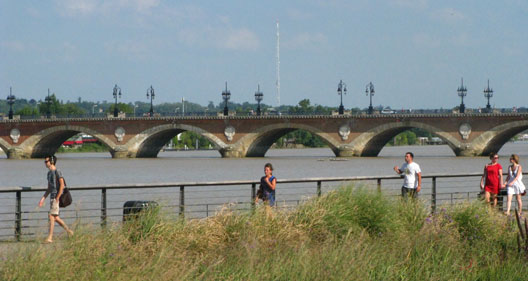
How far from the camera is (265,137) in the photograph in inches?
3514

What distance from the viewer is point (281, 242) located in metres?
14.0

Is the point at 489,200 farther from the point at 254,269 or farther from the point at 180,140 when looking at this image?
the point at 180,140

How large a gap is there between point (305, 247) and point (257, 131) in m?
73.3

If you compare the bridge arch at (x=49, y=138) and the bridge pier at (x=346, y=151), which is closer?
the bridge pier at (x=346, y=151)

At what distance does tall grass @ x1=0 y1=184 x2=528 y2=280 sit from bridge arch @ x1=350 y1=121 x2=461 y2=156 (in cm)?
6398

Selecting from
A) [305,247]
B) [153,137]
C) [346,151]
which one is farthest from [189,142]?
[305,247]

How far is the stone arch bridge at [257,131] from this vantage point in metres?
78.7

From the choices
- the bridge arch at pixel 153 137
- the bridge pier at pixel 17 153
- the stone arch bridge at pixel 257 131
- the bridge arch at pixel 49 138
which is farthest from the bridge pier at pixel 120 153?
the bridge pier at pixel 17 153

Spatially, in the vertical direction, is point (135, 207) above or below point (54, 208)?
above

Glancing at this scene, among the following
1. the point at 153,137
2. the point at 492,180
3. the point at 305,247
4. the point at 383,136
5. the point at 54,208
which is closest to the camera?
the point at 305,247

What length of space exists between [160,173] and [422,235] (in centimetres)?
4639

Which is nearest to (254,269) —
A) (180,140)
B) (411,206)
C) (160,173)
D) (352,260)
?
(352,260)

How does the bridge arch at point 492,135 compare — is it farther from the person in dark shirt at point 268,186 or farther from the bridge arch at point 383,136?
the person in dark shirt at point 268,186

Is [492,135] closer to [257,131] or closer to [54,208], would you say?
[257,131]
